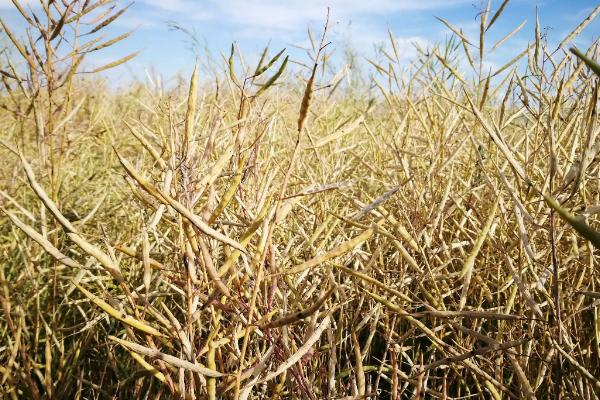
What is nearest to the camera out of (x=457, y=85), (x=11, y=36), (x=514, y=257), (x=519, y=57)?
(x=11, y=36)

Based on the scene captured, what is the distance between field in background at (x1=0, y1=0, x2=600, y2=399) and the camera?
0.44 metres

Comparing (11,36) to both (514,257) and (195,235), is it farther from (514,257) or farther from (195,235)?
(514,257)

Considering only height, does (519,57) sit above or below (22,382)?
above

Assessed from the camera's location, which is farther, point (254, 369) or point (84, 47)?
point (84, 47)

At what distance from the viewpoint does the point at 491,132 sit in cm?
47

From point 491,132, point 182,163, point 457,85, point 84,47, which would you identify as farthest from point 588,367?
point 84,47

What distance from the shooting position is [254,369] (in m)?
0.44

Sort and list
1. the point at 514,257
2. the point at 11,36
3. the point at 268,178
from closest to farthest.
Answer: the point at 268,178
the point at 11,36
the point at 514,257

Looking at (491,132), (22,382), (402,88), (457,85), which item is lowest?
(22,382)

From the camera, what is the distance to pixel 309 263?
1.33 feet

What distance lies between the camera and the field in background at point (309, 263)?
445mm

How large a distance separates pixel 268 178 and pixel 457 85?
0.98 meters

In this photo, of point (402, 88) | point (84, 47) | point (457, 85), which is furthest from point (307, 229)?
point (457, 85)

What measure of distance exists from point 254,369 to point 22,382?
64cm
